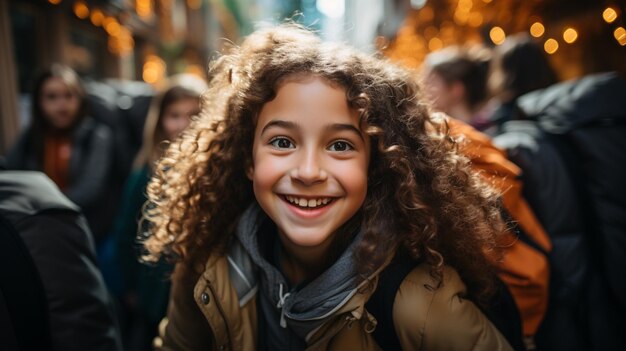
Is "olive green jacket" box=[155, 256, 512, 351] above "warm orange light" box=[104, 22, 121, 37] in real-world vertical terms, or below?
below

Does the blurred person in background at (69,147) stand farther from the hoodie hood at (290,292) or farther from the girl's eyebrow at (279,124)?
the girl's eyebrow at (279,124)

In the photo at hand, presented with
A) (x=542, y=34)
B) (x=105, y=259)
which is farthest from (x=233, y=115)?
(x=542, y=34)

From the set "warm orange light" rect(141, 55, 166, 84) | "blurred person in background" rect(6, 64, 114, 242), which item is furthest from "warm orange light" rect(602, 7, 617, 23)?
"warm orange light" rect(141, 55, 166, 84)

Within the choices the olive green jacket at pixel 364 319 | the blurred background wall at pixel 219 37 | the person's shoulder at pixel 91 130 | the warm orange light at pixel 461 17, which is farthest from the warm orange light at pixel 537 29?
the person's shoulder at pixel 91 130

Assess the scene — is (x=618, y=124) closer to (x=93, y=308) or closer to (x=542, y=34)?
(x=93, y=308)

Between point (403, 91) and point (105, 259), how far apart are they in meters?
2.78

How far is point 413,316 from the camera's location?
4.54 ft

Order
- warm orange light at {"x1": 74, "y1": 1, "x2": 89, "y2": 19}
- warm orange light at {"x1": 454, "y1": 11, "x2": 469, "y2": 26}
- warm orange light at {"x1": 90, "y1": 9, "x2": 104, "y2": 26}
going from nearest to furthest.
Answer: warm orange light at {"x1": 454, "y1": 11, "x2": 469, "y2": 26} < warm orange light at {"x1": 74, "y1": 1, "x2": 89, "y2": 19} < warm orange light at {"x1": 90, "y1": 9, "x2": 104, "y2": 26}

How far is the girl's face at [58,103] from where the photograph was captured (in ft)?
12.3

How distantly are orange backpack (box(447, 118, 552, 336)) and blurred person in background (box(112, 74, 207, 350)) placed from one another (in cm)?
159

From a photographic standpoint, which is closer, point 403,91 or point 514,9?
point 403,91

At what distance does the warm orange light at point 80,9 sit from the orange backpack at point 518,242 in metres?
7.23

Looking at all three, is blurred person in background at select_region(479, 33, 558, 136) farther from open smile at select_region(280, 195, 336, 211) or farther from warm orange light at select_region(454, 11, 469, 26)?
warm orange light at select_region(454, 11, 469, 26)

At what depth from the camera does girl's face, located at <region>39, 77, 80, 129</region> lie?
3.76 meters
